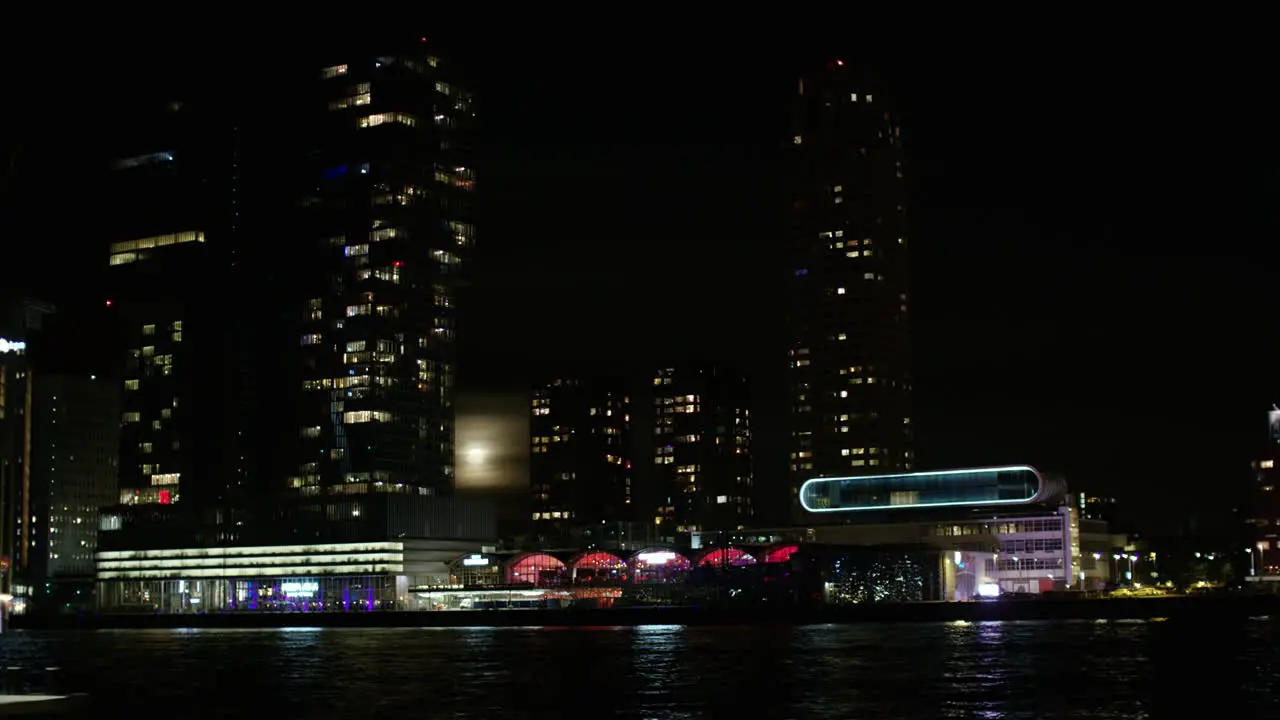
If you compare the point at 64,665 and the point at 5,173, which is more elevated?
the point at 5,173

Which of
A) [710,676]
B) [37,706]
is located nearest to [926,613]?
[710,676]

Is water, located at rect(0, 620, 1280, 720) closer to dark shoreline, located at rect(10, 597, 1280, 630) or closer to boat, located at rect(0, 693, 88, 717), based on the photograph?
boat, located at rect(0, 693, 88, 717)

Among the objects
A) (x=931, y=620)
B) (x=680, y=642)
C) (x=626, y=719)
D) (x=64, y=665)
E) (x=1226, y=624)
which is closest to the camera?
(x=626, y=719)

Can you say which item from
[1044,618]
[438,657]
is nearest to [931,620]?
[1044,618]

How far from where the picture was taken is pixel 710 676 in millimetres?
78625

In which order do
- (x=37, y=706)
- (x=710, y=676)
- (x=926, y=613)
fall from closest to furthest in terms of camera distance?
1. (x=37, y=706)
2. (x=710, y=676)
3. (x=926, y=613)

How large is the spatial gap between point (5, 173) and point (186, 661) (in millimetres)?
63571

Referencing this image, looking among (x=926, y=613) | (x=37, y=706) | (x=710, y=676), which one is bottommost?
(x=926, y=613)

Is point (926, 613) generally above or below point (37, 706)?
below

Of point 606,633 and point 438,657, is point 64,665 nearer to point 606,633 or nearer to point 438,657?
point 438,657

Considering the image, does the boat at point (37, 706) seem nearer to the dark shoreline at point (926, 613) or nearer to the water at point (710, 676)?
the water at point (710, 676)

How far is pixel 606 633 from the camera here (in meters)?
154

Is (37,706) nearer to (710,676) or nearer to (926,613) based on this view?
(710,676)

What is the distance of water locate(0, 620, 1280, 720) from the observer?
59.9 m
